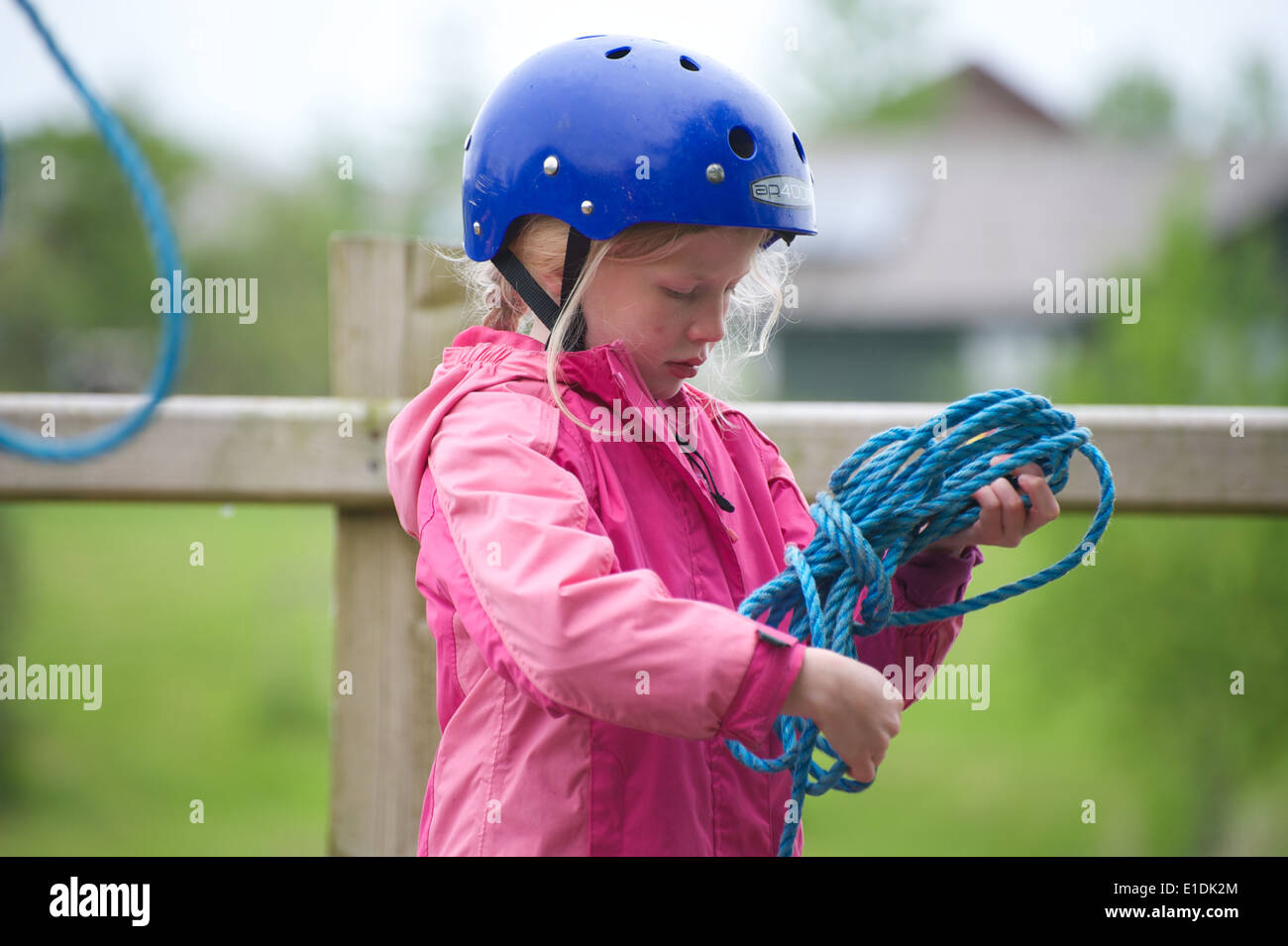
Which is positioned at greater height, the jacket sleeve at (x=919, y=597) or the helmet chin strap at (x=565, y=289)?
the helmet chin strap at (x=565, y=289)

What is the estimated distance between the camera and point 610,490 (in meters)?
1.61

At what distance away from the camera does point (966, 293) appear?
3127cm

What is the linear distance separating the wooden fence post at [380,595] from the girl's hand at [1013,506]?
42.6 inches

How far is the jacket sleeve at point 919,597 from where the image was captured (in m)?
1.83

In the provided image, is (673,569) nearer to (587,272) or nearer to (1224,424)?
(587,272)

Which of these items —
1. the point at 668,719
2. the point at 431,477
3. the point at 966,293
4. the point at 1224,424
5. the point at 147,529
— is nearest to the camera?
the point at 668,719

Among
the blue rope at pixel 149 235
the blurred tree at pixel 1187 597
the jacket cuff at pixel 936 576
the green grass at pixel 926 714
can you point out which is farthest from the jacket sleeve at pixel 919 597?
the blurred tree at pixel 1187 597

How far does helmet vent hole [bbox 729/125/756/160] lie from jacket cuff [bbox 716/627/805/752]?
0.74m

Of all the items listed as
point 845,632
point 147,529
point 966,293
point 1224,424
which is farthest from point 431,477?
point 966,293

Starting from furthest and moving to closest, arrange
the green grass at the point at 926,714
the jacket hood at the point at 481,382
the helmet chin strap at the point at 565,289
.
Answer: the green grass at the point at 926,714 → the helmet chin strap at the point at 565,289 → the jacket hood at the point at 481,382

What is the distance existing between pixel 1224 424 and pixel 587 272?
131cm

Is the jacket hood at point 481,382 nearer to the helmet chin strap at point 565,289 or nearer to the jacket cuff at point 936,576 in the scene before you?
the helmet chin strap at point 565,289

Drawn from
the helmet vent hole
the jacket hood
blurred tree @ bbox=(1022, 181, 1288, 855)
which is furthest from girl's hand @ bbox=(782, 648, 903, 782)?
blurred tree @ bbox=(1022, 181, 1288, 855)

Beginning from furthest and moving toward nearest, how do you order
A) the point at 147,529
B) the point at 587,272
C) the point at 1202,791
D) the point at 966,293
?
the point at 966,293
the point at 147,529
the point at 1202,791
the point at 587,272
